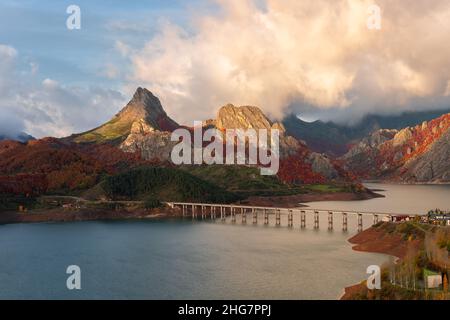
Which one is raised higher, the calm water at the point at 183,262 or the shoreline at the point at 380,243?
the shoreline at the point at 380,243

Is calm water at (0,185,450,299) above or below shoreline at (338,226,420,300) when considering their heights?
below

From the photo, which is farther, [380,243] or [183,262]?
[380,243]

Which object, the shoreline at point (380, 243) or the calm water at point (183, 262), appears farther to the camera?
the shoreline at point (380, 243)

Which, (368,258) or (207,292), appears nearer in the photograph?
(207,292)

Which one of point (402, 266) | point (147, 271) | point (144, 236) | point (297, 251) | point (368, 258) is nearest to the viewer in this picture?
point (402, 266)

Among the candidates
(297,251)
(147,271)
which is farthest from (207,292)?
(297,251)

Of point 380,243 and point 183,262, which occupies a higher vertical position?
point 380,243

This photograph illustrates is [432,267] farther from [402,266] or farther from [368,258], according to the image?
[368,258]

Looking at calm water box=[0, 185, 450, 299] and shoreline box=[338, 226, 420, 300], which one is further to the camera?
shoreline box=[338, 226, 420, 300]
